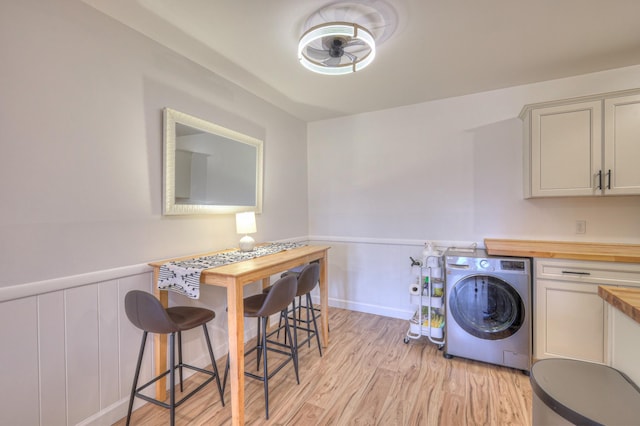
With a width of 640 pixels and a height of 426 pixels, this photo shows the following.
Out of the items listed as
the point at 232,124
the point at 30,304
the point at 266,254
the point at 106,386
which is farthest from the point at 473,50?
the point at 106,386

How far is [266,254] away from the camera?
90.7 inches

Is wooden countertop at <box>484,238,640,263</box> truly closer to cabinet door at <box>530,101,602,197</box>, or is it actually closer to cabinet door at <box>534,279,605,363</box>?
cabinet door at <box>534,279,605,363</box>

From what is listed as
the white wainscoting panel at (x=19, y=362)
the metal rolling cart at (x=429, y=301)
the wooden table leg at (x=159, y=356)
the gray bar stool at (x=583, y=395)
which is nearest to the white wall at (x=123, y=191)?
the white wainscoting panel at (x=19, y=362)

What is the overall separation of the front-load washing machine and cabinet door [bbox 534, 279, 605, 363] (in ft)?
0.43

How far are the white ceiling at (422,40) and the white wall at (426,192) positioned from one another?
0.90 ft

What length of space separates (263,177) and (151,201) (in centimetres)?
124

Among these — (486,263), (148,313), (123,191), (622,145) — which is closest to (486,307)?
(486,263)

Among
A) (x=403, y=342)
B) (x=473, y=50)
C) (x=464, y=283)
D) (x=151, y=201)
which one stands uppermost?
(x=473, y=50)

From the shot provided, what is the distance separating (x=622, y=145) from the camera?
7.17 feet

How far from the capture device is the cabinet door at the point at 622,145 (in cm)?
214

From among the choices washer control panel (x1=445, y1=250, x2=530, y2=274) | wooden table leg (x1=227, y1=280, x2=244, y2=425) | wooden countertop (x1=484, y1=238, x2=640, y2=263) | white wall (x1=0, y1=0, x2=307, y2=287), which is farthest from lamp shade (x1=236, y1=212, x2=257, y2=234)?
wooden countertop (x1=484, y1=238, x2=640, y2=263)

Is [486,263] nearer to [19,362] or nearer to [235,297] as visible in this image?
[235,297]

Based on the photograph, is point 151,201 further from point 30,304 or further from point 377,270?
point 377,270

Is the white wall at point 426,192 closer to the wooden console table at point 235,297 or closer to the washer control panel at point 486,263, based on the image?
the washer control panel at point 486,263
